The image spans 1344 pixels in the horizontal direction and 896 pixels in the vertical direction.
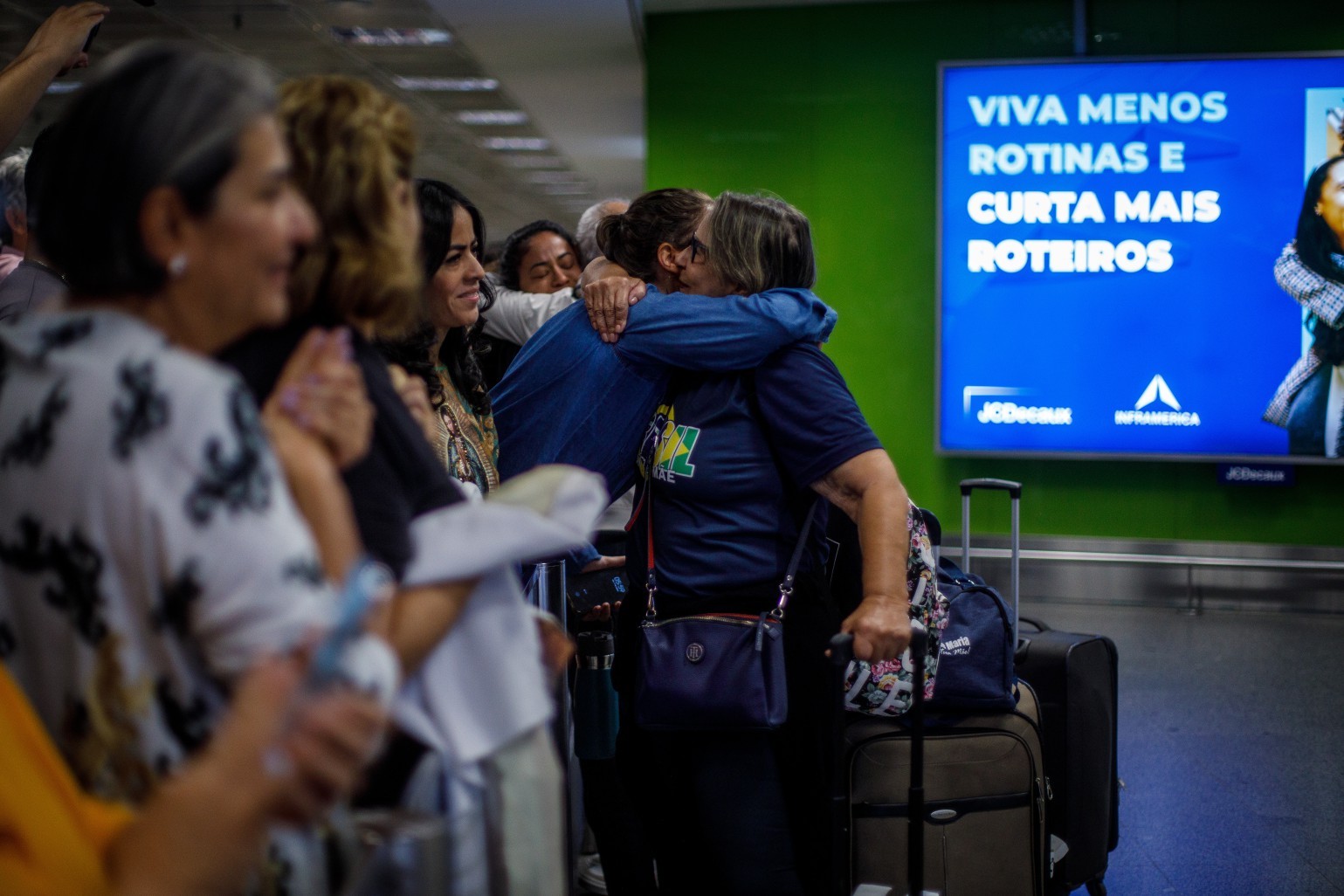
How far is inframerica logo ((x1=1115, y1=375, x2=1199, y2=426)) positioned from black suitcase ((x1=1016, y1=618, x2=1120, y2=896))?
353 cm

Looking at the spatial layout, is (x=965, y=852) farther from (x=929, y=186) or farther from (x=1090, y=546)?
(x=929, y=186)

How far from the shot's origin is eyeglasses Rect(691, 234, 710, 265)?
2160 millimetres

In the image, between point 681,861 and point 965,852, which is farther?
point 965,852

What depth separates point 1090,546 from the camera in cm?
632

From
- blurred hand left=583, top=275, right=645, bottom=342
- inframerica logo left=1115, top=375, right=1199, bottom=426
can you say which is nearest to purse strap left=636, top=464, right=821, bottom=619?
blurred hand left=583, top=275, right=645, bottom=342

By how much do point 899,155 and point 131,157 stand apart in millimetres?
6220

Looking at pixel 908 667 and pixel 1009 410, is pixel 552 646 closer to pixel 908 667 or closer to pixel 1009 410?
pixel 908 667

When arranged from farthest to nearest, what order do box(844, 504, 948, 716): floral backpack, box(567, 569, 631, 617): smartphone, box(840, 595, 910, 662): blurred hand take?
box(567, 569, 631, 617): smartphone < box(844, 504, 948, 716): floral backpack < box(840, 595, 910, 662): blurred hand

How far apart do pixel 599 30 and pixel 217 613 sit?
6.38 m

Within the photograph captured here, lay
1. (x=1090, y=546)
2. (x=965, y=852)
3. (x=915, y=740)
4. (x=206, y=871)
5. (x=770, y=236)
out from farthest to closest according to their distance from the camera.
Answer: (x=1090, y=546), (x=965, y=852), (x=770, y=236), (x=915, y=740), (x=206, y=871)

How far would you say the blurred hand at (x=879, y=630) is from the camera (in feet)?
6.05

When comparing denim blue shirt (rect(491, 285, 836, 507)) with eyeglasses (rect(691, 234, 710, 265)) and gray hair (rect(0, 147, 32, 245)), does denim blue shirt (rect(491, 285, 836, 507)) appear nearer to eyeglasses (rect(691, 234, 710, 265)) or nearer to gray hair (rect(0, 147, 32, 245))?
eyeglasses (rect(691, 234, 710, 265))

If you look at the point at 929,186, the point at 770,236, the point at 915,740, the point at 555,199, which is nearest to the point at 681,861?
the point at 915,740

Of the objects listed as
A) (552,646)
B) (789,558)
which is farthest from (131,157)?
(789,558)
